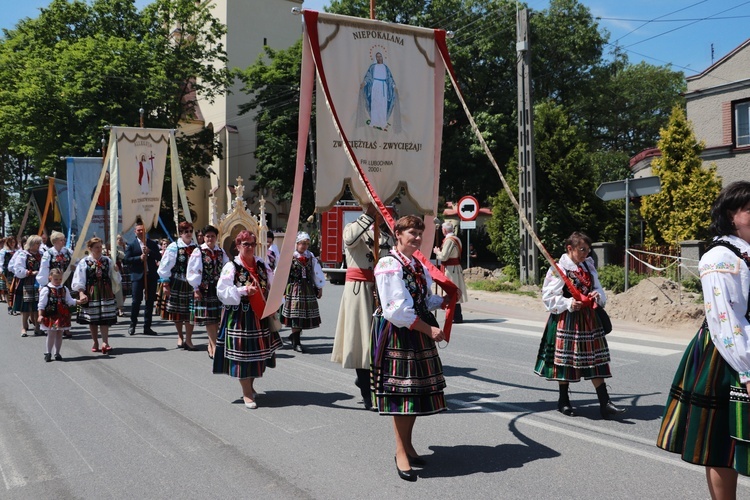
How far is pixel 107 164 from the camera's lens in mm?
12820

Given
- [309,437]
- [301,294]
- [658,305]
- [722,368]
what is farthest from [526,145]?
[722,368]

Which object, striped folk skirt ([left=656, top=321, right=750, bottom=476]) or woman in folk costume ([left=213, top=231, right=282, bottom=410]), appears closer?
striped folk skirt ([left=656, top=321, right=750, bottom=476])

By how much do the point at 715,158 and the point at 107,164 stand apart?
18756mm

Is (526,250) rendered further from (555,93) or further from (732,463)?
(555,93)

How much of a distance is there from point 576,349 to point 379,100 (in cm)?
304

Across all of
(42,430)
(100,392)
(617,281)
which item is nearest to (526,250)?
(617,281)

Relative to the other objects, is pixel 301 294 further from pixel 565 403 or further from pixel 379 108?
pixel 565 403

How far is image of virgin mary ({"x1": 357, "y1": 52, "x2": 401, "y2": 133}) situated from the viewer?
6.33m

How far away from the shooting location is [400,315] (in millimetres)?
4348

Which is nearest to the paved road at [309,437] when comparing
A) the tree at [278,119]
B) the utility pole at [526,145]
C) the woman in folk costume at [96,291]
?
the woman in folk costume at [96,291]

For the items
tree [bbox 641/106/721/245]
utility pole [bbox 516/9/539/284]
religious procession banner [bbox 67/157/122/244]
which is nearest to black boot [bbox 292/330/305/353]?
religious procession banner [bbox 67/157/122/244]

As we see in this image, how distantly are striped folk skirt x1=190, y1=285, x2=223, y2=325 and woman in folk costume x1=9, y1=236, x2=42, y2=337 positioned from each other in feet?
15.0

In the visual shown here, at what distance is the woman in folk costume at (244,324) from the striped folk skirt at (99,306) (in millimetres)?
4142

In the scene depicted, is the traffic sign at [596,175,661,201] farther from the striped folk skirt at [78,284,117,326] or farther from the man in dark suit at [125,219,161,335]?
the striped folk skirt at [78,284,117,326]
